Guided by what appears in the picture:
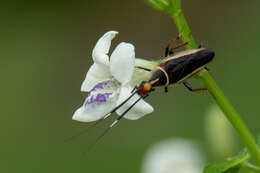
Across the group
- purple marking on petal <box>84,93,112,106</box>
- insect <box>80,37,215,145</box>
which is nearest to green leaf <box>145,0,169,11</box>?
insect <box>80,37,215,145</box>

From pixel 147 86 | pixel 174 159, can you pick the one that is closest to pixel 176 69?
pixel 147 86

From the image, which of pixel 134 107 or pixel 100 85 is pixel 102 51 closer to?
pixel 100 85

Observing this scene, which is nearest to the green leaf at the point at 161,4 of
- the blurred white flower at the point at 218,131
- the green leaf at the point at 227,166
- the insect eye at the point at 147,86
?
the insect eye at the point at 147,86

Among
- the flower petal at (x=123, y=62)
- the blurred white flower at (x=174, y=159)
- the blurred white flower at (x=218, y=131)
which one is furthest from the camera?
the blurred white flower at (x=174, y=159)

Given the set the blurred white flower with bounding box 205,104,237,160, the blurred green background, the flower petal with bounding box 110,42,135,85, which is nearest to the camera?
the flower petal with bounding box 110,42,135,85

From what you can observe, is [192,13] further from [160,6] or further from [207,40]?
[160,6]

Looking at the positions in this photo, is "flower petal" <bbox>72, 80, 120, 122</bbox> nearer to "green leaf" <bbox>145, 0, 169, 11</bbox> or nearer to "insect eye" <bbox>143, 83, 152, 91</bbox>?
"insect eye" <bbox>143, 83, 152, 91</bbox>

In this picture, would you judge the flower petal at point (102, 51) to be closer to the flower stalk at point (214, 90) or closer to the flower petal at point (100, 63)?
the flower petal at point (100, 63)
